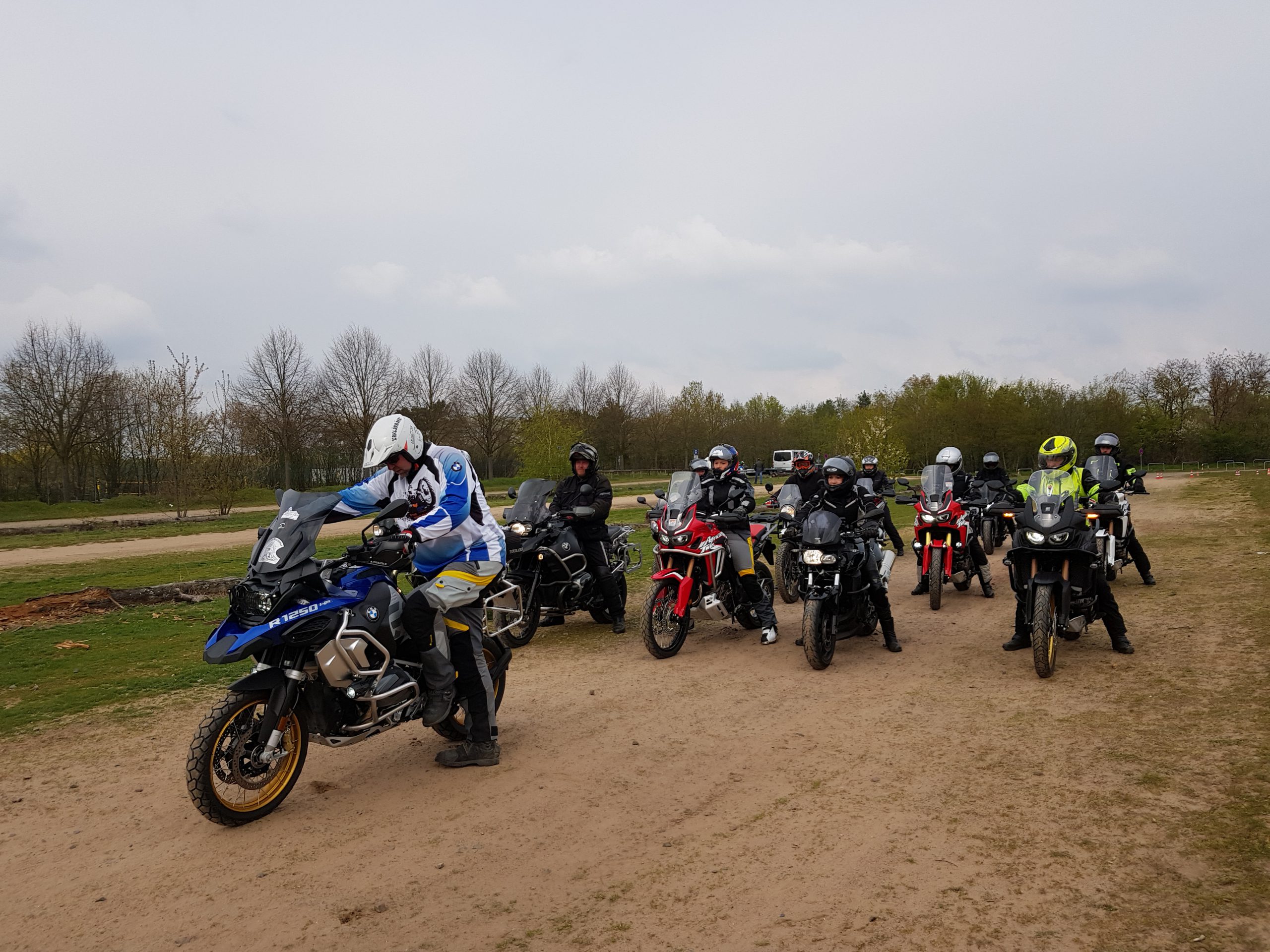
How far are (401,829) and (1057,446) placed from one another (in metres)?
6.96

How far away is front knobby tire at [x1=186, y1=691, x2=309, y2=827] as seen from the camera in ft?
13.9

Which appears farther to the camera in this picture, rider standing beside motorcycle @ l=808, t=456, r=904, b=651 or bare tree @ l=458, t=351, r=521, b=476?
bare tree @ l=458, t=351, r=521, b=476

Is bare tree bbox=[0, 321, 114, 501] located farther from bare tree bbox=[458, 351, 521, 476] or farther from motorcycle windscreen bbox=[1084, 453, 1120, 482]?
motorcycle windscreen bbox=[1084, 453, 1120, 482]

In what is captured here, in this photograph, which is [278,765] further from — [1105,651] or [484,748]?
[1105,651]

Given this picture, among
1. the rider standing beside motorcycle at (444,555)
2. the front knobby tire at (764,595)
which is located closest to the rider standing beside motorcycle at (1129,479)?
the front knobby tire at (764,595)

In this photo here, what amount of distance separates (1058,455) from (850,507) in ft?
6.93

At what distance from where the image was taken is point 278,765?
4621mm

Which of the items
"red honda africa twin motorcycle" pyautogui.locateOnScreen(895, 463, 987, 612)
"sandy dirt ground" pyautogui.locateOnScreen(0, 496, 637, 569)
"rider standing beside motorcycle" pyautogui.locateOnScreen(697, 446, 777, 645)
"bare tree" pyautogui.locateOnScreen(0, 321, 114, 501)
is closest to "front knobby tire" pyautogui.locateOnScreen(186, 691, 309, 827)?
"rider standing beside motorcycle" pyautogui.locateOnScreen(697, 446, 777, 645)

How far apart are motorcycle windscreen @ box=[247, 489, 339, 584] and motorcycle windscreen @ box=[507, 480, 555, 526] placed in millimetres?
4328

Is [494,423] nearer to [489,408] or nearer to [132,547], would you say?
[489,408]

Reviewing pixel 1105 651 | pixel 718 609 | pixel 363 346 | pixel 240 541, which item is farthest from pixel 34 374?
pixel 1105 651

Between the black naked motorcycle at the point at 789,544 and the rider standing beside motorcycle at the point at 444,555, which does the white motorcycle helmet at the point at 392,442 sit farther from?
the black naked motorcycle at the point at 789,544

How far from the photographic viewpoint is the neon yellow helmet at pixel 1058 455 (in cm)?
820

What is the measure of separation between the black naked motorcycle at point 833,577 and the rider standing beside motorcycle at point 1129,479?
462cm
